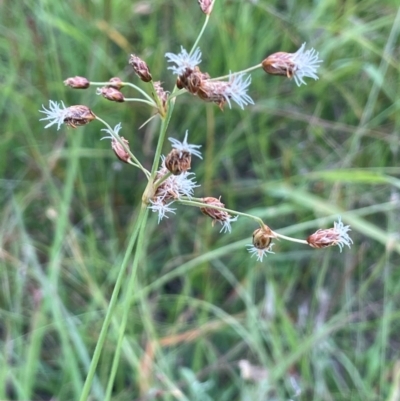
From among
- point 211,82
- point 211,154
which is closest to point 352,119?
point 211,154

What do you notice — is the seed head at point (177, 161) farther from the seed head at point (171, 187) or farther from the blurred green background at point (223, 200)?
the blurred green background at point (223, 200)

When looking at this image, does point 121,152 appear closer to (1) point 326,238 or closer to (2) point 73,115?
(2) point 73,115

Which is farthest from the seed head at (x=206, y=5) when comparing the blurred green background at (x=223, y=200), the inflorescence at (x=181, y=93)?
the blurred green background at (x=223, y=200)

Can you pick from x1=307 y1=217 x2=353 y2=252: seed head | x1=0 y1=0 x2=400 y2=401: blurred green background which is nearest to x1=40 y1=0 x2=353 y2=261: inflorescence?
x1=307 y1=217 x2=353 y2=252: seed head

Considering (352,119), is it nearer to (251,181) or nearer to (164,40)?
(251,181)

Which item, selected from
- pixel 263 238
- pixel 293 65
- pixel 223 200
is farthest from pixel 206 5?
pixel 223 200

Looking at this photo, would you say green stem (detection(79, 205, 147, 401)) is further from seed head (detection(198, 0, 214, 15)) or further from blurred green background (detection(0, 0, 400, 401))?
blurred green background (detection(0, 0, 400, 401))

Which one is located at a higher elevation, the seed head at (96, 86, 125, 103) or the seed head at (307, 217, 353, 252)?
the seed head at (96, 86, 125, 103)

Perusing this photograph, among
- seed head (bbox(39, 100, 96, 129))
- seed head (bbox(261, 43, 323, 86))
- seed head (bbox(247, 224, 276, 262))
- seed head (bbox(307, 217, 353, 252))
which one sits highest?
seed head (bbox(261, 43, 323, 86))
